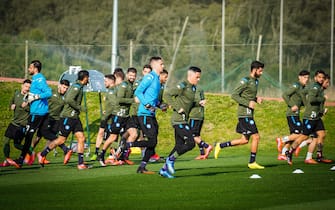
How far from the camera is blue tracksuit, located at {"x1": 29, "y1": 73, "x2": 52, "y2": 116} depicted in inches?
813

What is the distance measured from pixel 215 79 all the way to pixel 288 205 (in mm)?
29406

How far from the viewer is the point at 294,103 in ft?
78.4

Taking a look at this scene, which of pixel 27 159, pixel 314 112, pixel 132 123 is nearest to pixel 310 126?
pixel 314 112

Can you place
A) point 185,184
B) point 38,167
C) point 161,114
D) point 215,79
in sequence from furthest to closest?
point 215,79, point 161,114, point 38,167, point 185,184

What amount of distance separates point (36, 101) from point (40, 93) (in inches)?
13.9

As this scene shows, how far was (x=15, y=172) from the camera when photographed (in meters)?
19.9

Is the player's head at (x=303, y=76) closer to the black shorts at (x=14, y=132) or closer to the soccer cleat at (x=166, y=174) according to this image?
the soccer cleat at (x=166, y=174)

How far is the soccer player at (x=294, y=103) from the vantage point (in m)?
23.8

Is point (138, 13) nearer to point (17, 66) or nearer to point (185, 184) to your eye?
point (17, 66)

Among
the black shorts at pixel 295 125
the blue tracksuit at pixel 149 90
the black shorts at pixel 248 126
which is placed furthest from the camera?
the black shorts at pixel 295 125

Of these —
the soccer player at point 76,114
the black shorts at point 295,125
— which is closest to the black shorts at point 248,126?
the black shorts at point 295,125

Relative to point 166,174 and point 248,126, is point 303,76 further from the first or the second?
point 166,174

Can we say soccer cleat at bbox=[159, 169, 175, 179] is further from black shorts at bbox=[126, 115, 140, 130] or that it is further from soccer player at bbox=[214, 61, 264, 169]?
black shorts at bbox=[126, 115, 140, 130]

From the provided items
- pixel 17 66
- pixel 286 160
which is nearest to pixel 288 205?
pixel 286 160
